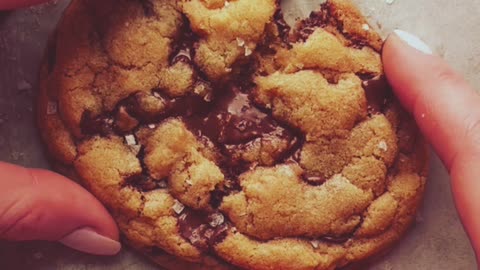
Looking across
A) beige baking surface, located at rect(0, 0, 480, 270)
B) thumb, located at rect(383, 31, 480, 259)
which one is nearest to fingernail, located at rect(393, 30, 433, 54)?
thumb, located at rect(383, 31, 480, 259)

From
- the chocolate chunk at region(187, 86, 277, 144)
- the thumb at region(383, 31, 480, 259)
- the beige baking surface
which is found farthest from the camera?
the beige baking surface

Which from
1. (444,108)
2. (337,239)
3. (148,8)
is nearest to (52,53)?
(148,8)

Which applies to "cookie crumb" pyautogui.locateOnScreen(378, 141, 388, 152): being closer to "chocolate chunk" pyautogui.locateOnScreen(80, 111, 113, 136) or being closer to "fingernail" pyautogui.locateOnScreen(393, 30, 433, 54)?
"fingernail" pyautogui.locateOnScreen(393, 30, 433, 54)

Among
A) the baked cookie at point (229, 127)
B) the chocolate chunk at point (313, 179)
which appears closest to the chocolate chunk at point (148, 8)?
the baked cookie at point (229, 127)

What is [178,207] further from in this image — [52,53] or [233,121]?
[52,53]

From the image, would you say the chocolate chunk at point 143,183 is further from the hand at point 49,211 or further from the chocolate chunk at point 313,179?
the chocolate chunk at point 313,179

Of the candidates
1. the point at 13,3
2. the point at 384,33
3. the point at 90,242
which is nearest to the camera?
the point at 13,3
